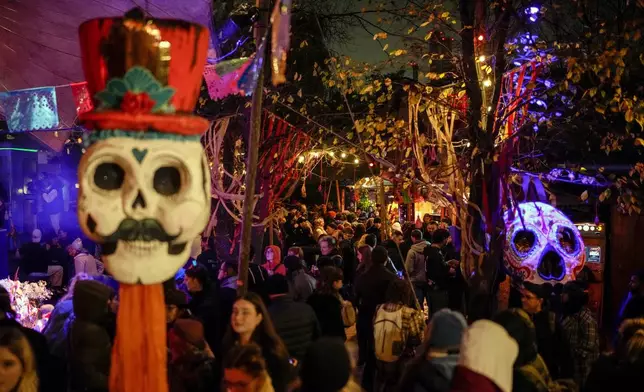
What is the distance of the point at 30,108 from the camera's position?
6.50 metres

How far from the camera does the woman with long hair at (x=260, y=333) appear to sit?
4531mm

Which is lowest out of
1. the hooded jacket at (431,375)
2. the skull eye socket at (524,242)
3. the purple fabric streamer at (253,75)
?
the hooded jacket at (431,375)

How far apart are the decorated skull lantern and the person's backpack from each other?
2.81 metres

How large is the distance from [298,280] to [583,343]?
353 cm

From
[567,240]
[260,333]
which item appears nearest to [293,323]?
[260,333]

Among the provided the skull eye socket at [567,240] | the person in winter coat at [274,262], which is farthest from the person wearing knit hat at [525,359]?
the skull eye socket at [567,240]

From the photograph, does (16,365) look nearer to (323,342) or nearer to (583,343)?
(323,342)

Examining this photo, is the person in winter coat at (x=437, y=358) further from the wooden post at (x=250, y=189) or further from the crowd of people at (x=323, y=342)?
the wooden post at (x=250, y=189)

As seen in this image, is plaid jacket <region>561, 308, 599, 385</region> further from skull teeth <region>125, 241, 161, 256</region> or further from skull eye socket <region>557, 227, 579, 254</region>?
skull teeth <region>125, 241, 161, 256</region>

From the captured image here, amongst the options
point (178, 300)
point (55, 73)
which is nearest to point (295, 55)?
point (55, 73)

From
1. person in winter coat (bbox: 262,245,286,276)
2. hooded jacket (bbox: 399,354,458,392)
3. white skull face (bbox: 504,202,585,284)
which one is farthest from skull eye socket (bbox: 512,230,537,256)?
hooded jacket (bbox: 399,354,458,392)

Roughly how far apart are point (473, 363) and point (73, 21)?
4.39 meters

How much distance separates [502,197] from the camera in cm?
801

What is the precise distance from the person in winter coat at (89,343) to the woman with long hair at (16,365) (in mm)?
324
